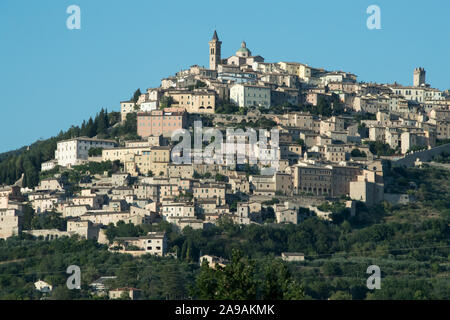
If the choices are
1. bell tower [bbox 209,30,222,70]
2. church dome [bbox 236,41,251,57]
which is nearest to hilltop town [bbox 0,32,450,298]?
bell tower [bbox 209,30,222,70]

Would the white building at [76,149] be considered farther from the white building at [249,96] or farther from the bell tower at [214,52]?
Result: the bell tower at [214,52]

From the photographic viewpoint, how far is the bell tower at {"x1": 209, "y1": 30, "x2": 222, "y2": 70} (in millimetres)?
85938

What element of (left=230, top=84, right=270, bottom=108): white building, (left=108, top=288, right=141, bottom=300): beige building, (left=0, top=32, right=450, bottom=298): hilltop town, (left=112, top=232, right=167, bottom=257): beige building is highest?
(left=230, top=84, right=270, bottom=108): white building

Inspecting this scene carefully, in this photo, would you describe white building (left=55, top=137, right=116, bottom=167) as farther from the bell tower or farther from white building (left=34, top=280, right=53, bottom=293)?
the bell tower

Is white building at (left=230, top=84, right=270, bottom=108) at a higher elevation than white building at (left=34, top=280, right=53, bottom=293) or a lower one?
higher

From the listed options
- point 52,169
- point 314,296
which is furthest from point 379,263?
point 52,169

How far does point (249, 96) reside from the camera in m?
75.8

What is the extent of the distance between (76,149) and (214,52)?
2194 cm

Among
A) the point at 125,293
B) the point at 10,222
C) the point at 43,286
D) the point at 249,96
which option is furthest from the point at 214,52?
the point at 125,293

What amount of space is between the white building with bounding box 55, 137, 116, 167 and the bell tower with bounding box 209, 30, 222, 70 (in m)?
19.2

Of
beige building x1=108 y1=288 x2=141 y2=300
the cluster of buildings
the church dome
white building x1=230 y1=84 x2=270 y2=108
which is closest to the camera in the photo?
beige building x1=108 y1=288 x2=141 y2=300

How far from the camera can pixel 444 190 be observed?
65.6 m

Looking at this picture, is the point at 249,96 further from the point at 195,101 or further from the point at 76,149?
the point at 76,149

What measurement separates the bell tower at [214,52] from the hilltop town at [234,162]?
10.3ft
